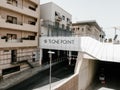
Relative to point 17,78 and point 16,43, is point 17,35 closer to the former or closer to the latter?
point 16,43

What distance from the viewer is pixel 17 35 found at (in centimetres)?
2283

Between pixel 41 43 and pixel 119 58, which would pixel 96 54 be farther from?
pixel 41 43

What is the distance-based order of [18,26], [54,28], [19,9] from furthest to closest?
1. [54,28]
2. [19,9]
3. [18,26]

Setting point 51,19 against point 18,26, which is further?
point 51,19

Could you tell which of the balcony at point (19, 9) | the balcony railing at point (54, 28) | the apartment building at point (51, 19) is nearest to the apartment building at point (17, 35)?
the balcony at point (19, 9)

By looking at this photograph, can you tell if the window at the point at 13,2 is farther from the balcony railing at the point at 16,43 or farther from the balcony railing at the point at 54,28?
the balcony railing at the point at 54,28

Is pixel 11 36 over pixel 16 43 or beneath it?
over

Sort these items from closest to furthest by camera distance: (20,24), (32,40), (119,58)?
1. (119,58)
2. (20,24)
3. (32,40)

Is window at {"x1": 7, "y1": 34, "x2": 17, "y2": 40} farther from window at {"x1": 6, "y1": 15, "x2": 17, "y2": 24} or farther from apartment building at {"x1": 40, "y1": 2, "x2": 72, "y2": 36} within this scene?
apartment building at {"x1": 40, "y1": 2, "x2": 72, "y2": 36}

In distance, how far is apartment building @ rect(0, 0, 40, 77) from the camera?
65.1ft

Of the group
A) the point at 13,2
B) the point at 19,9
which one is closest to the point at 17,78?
the point at 19,9

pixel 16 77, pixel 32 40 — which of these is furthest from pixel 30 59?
pixel 16 77

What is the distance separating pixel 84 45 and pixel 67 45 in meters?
3.06

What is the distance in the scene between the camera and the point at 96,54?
65.7ft
